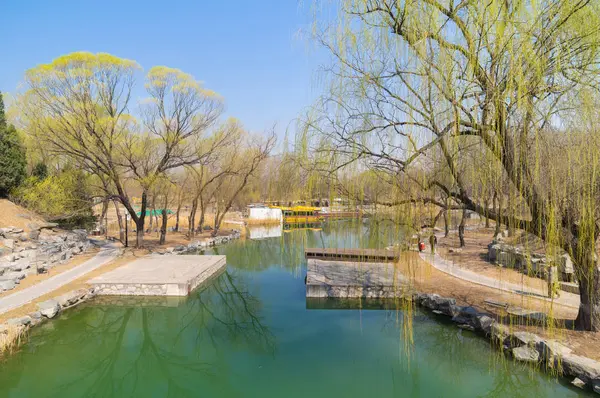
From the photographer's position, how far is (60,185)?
41.8ft

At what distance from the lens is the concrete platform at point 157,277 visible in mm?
8398

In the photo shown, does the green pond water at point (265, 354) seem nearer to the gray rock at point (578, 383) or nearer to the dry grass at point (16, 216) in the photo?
the gray rock at point (578, 383)

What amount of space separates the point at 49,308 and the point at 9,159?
7905mm

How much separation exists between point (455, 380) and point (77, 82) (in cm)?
1272

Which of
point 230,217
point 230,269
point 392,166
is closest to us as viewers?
point 392,166

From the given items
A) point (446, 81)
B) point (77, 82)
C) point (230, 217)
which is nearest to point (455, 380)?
point (446, 81)

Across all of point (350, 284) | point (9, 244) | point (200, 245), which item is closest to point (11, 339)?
point (9, 244)

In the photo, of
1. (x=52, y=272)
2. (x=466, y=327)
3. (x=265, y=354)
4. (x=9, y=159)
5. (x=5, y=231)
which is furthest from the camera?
(x=9, y=159)

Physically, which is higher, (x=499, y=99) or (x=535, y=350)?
(x=499, y=99)

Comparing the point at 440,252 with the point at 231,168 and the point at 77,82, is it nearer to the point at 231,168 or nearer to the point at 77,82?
the point at 231,168

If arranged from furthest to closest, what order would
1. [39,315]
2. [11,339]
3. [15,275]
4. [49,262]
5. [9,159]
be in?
1. [9,159]
2. [49,262]
3. [15,275]
4. [39,315]
5. [11,339]

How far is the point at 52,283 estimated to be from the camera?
26.8 feet

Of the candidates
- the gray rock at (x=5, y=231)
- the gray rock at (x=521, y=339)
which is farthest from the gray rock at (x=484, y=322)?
the gray rock at (x=5, y=231)

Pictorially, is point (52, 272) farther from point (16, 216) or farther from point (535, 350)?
point (535, 350)
